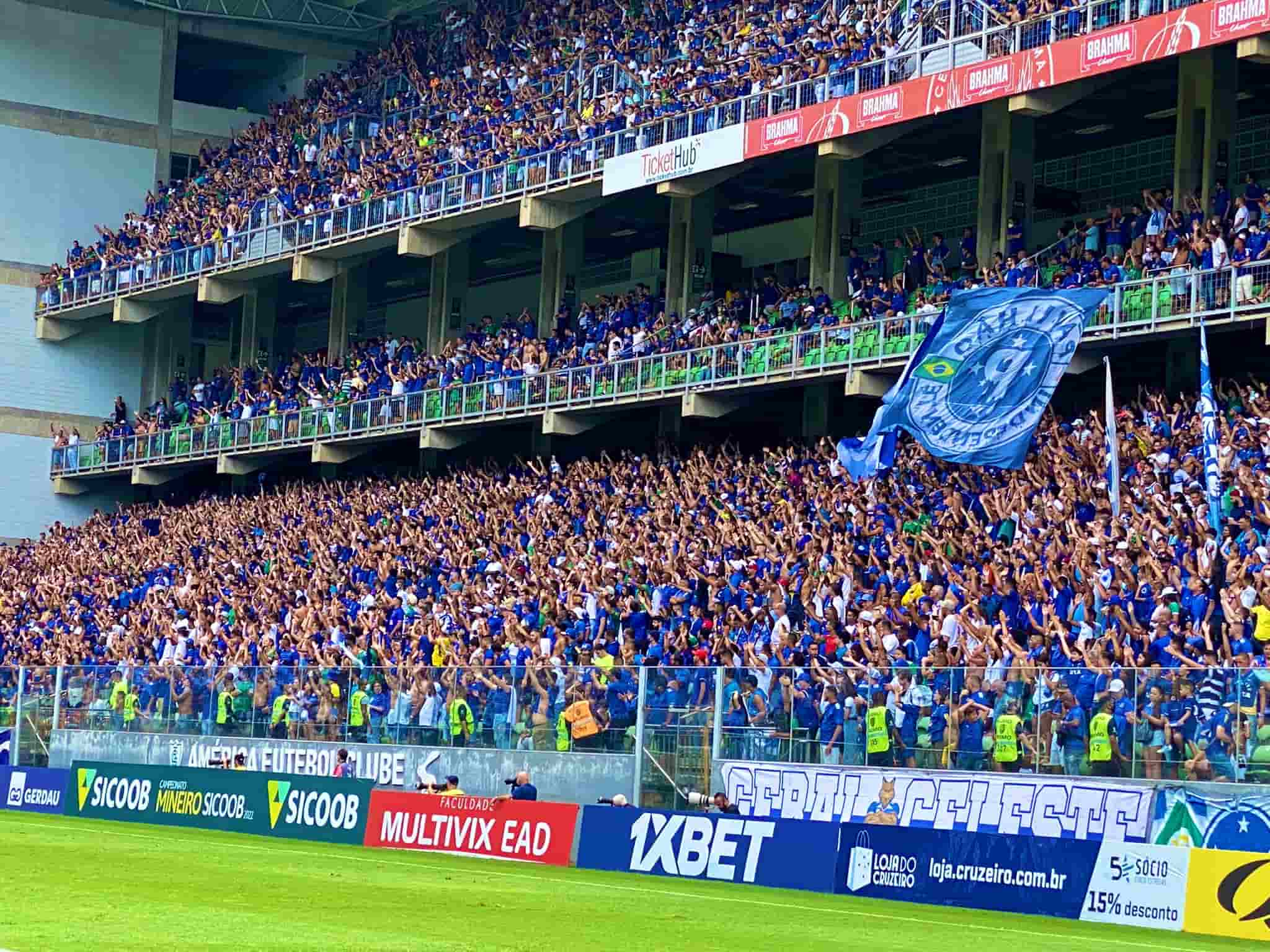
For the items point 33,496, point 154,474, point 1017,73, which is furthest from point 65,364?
point 1017,73

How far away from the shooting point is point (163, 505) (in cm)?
5734

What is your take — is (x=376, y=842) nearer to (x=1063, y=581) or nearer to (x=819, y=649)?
(x=819, y=649)

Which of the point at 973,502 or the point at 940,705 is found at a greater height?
the point at 973,502

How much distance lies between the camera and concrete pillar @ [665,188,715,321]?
44281 mm

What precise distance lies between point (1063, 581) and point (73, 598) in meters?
31.7

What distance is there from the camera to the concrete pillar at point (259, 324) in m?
60.6

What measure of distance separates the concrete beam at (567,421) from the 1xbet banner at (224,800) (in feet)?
42.3

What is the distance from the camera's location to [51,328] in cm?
6350

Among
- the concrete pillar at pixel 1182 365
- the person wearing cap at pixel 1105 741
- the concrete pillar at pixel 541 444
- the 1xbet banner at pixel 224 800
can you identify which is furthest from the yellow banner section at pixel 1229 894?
the concrete pillar at pixel 541 444

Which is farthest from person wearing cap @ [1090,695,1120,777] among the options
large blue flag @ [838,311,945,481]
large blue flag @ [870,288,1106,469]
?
large blue flag @ [838,311,945,481]

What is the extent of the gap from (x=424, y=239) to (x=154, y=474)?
14.5 meters

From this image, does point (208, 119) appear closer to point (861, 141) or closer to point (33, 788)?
point (861, 141)

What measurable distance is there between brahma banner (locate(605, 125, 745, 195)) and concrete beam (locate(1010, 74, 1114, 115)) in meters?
6.63

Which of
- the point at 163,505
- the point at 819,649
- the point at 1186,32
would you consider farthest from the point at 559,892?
the point at 163,505
